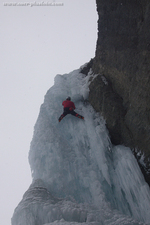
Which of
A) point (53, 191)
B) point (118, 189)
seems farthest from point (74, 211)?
point (118, 189)

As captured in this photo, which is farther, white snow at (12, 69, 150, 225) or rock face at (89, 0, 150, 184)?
rock face at (89, 0, 150, 184)

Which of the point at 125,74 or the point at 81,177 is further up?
the point at 125,74

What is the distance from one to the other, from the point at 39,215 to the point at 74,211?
68 cm

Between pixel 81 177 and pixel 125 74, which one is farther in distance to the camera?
pixel 125 74

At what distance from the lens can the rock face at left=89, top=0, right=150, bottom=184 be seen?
173 inches

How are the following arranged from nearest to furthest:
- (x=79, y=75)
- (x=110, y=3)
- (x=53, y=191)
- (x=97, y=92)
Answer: (x=53, y=191), (x=110, y=3), (x=97, y=92), (x=79, y=75)

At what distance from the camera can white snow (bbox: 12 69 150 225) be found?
3.21 meters

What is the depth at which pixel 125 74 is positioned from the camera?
5133 millimetres

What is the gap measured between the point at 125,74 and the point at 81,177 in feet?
11.1

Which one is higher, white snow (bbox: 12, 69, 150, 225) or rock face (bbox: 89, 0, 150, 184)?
rock face (bbox: 89, 0, 150, 184)

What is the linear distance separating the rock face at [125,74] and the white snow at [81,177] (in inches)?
16.5

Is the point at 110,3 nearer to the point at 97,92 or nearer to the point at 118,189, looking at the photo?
the point at 97,92

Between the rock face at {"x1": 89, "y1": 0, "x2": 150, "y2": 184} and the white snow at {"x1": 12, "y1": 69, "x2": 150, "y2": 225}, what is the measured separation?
42 centimetres

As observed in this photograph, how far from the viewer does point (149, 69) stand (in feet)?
13.8
